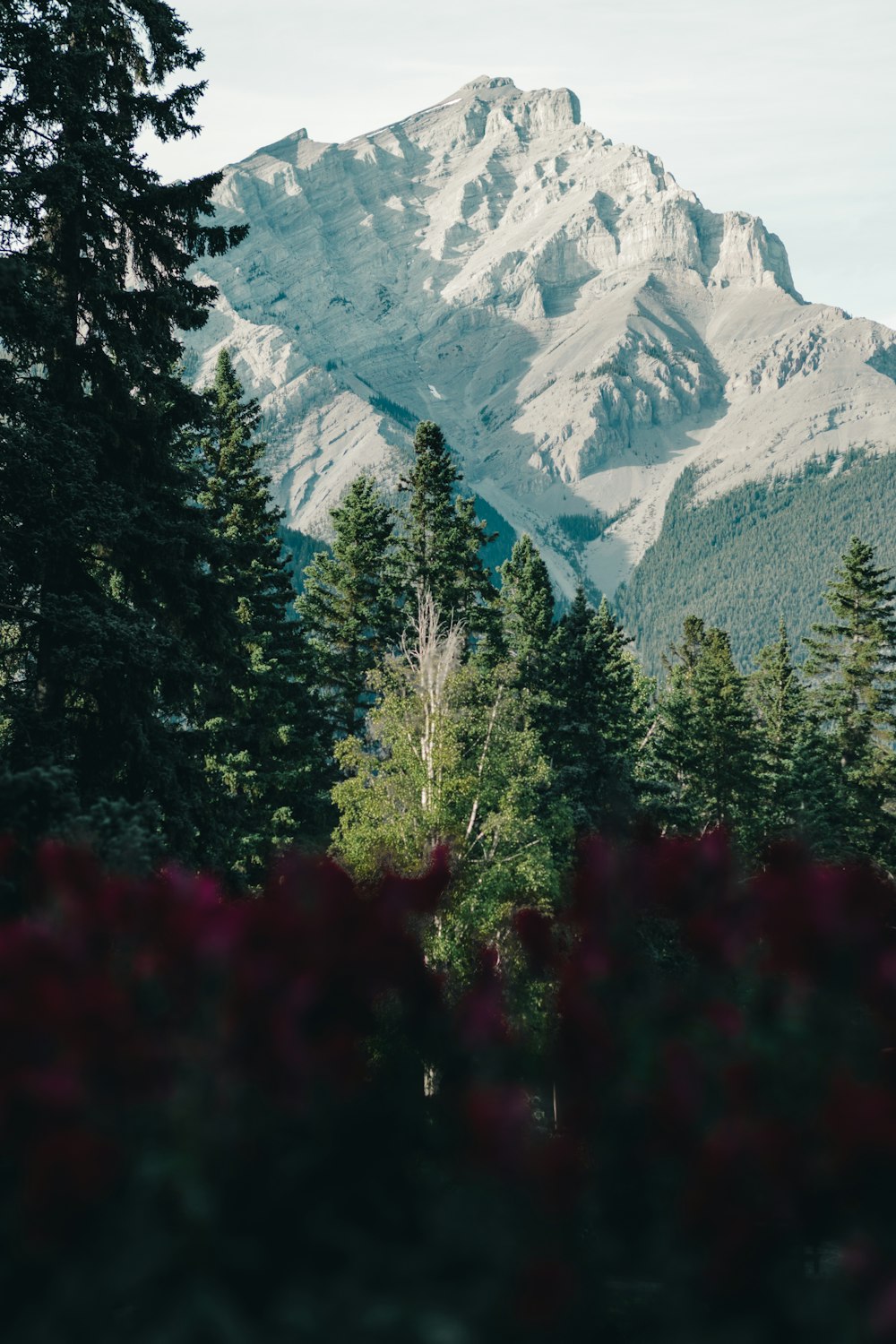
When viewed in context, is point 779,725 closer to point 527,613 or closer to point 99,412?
point 527,613

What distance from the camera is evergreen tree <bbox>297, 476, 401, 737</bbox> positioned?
1467 inches

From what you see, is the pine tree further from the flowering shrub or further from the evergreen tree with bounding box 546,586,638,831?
the flowering shrub

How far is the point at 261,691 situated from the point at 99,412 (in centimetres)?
1695

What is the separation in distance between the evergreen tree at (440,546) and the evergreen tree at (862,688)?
559 inches

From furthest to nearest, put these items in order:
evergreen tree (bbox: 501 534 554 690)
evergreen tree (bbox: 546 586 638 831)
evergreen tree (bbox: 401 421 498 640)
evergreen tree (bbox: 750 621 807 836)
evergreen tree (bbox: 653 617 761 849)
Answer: evergreen tree (bbox: 750 621 807 836), evergreen tree (bbox: 653 617 761 849), evergreen tree (bbox: 401 421 498 640), evergreen tree (bbox: 501 534 554 690), evergreen tree (bbox: 546 586 638 831)

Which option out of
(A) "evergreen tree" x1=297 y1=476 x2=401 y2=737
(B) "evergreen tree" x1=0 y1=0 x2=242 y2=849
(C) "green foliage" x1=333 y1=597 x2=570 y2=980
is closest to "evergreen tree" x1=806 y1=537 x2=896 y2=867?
(A) "evergreen tree" x1=297 y1=476 x2=401 y2=737

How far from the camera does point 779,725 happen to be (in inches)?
2090

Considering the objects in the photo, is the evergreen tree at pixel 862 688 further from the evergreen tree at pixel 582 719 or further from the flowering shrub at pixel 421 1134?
the flowering shrub at pixel 421 1134

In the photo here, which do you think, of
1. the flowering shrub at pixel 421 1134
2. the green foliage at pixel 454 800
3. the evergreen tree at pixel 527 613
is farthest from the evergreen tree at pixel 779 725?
the flowering shrub at pixel 421 1134

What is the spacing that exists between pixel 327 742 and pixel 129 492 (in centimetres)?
2259

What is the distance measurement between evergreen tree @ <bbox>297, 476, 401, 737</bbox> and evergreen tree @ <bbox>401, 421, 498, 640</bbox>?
129cm

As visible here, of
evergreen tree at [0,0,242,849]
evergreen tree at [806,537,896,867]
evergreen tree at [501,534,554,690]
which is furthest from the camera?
evergreen tree at [806,537,896,867]

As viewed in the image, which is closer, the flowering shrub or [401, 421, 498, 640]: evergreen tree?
the flowering shrub

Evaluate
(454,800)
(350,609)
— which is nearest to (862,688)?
(350,609)
